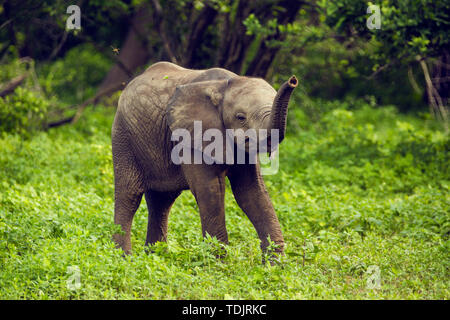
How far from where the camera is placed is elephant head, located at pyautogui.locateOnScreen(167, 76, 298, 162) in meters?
5.49

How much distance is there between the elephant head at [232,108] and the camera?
5.49 meters

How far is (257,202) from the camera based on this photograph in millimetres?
6199

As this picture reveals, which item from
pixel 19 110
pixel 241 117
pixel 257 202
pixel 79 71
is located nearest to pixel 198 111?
pixel 241 117

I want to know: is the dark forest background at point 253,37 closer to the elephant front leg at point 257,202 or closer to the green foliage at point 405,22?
the green foliage at point 405,22

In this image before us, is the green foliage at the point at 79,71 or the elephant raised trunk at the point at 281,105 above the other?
the green foliage at the point at 79,71

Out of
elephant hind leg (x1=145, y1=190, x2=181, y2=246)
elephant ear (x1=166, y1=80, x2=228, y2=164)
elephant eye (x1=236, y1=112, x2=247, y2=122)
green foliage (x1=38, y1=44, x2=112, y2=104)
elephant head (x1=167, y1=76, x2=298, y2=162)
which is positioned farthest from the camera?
green foliage (x1=38, y1=44, x2=112, y2=104)

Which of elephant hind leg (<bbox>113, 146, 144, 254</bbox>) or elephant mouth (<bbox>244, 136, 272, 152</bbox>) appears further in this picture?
elephant hind leg (<bbox>113, 146, 144, 254</bbox>)

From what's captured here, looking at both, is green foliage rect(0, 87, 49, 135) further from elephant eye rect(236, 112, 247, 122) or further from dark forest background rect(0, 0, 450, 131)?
elephant eye rect(236, 112, 247, 122)

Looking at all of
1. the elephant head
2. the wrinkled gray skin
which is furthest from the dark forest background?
the elephant head

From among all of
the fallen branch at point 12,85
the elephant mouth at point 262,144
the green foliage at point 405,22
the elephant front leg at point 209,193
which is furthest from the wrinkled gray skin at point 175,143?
the fallen branch at point 12,85

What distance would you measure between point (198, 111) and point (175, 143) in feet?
1.35

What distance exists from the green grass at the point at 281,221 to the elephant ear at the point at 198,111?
0.95 m

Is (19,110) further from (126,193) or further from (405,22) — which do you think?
(405,22)
